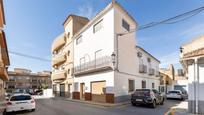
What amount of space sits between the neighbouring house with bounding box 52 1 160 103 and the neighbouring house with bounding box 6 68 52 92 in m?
48.0

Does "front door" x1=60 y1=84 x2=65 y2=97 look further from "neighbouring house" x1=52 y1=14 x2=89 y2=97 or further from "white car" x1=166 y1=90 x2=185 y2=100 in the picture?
"white car" x1=166 y1=90 x2=185 y2=100

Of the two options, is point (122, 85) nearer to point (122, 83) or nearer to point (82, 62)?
point (122, 83)

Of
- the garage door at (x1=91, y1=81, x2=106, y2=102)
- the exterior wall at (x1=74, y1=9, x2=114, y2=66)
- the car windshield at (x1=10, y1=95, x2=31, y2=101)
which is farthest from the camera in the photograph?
the garage door at (x1=91, y1=81, x2=106, y2=102)

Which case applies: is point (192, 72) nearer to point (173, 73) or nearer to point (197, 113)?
point (197, 113)

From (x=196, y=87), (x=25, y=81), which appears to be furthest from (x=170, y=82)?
(x=25, y=81)

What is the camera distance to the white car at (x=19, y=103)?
41.6 feet

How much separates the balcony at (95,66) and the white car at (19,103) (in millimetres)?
7977

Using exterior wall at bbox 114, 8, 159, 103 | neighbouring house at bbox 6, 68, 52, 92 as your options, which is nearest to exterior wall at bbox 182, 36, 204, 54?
exterior wall at bbox 114, 8, 159, 103

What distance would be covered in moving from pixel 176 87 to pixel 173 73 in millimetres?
5739

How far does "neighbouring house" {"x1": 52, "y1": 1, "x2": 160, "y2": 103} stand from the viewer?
61.4 feet

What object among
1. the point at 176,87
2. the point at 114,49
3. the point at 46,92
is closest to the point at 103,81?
the point at 114,49

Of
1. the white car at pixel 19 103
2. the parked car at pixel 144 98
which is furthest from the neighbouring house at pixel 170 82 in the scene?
the white car at pixel 19 103

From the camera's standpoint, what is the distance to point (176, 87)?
38406 mm

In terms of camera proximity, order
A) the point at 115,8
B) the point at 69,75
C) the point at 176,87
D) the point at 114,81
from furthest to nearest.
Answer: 1. the point at 176,87
2. the point at 69,75
3. the point at 115,8
4. the point at 114,81
